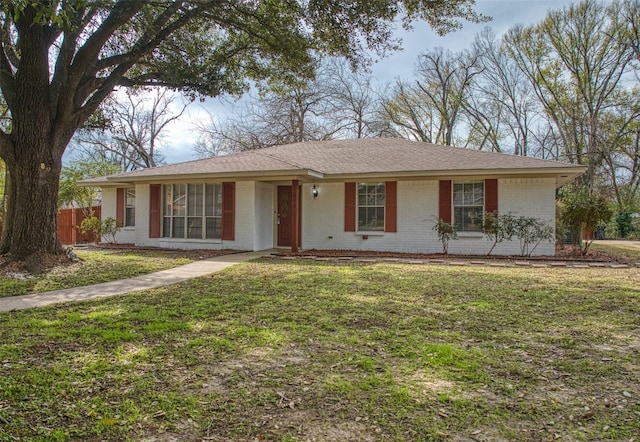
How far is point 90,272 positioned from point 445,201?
363 inches

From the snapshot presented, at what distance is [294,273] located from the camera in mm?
8383

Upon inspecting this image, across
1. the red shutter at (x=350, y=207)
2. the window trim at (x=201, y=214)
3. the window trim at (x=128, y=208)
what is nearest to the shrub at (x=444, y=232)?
the red shutter at (x=350, y=207)

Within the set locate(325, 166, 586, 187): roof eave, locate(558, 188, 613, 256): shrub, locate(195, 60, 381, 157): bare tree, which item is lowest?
locate(558, 188, 613, 256): shrub

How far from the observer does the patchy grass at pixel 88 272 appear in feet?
22.6

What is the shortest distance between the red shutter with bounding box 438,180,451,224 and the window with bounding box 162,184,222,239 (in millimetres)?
6829

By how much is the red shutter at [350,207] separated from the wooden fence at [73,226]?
1159 cm

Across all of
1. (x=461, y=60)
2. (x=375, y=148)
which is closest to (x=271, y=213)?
(x=375, y=148)

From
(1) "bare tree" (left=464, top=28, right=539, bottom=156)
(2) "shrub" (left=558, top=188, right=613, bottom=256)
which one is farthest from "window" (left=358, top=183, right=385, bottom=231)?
(1) "bare tree" (left=464, top=28, right=539, bottom=156)

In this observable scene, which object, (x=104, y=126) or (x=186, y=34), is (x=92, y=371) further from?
(x=104, y=126)

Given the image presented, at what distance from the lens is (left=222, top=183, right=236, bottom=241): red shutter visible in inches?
510

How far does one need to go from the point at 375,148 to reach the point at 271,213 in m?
4.60

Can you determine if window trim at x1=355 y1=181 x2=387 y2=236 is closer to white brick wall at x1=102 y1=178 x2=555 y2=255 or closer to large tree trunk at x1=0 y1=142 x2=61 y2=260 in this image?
white brick wall at x1=102 y1=178 x2=555 y2=255

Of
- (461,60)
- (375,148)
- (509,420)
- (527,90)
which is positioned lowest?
(509,420)

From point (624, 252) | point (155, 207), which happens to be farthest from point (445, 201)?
point (155, 207)
